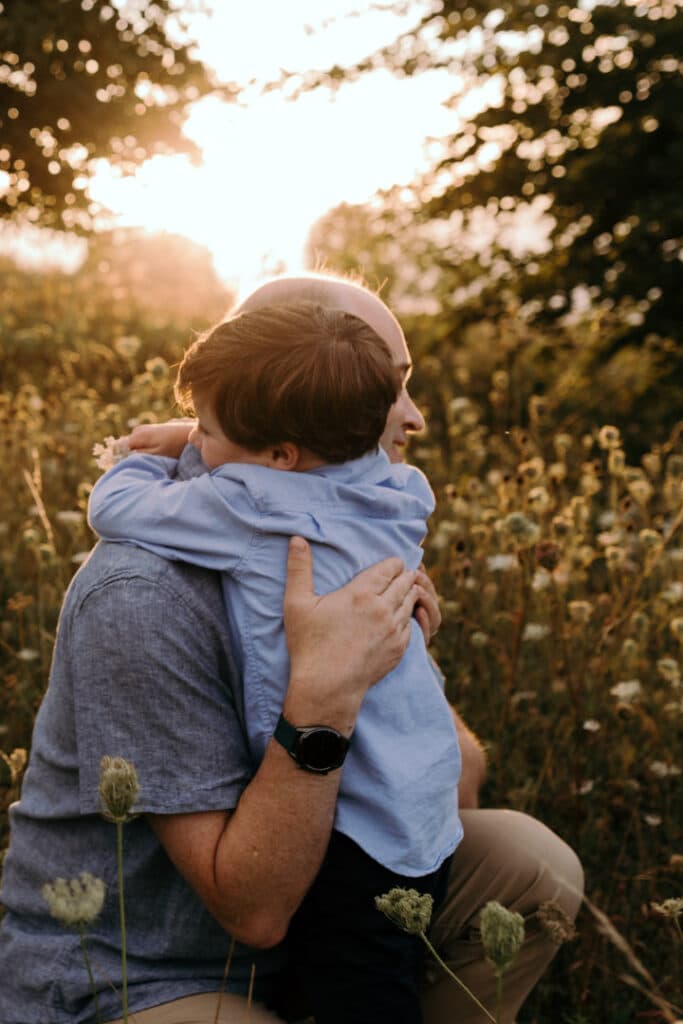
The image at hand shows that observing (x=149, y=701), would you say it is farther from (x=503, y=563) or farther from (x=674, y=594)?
(x=674, y=594)

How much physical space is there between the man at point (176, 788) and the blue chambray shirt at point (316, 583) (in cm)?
4

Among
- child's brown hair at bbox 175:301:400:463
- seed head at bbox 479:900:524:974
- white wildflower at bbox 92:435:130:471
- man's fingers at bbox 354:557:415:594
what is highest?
child's brown hair at bbox 175:301:400:463

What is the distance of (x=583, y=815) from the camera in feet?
9.46

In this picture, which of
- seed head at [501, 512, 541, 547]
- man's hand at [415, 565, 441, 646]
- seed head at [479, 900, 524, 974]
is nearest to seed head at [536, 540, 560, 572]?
seed head at [501, 512, 541, 547]

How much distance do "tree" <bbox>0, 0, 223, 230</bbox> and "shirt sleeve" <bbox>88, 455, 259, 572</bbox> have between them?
11.6ft

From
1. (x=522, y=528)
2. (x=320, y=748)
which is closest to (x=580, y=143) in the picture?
(x=522, y=528)

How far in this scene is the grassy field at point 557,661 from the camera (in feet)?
8.54

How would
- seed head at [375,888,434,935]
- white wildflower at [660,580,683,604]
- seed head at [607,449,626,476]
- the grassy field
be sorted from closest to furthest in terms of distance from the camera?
seed head at [375,888,434,935] → the grassy field → white wildflower at [660,580,683,604] → seed head at [607,449,626,476]

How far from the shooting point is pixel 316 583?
162cm

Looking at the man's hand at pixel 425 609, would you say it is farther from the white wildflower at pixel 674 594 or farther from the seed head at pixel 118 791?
the white wildflower at pixel 674 594

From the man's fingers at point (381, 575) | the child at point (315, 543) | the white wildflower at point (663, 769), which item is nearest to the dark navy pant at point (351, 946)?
the child at point (315, 543)

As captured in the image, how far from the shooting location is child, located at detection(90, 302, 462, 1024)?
5.17 ft

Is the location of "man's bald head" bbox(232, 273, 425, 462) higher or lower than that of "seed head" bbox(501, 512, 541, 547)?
higher

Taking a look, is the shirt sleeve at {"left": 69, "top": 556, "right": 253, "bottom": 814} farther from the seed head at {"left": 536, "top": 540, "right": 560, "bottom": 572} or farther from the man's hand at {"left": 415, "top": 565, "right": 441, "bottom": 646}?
the seed head at {"left": 536, "top": 540, "right": 560, "bottom": 572}
